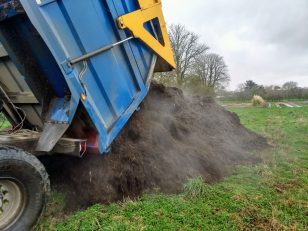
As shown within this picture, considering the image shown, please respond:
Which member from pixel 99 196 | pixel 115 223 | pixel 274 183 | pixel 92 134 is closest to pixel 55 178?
pixel 99 196

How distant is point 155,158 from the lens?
4.70m

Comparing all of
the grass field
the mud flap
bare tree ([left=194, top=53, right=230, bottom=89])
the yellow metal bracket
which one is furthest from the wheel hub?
bare tree ([left=194, top=53, right=230, bottom=89])

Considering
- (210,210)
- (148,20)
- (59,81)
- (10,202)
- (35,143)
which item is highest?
(148,20)

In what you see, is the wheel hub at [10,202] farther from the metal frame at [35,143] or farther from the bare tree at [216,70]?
the bare tree at [216,70]

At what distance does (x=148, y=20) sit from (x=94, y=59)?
1.33 metres

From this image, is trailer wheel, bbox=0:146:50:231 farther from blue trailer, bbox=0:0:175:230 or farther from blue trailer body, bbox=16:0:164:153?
blue trailer body, bbox=16:0:164:153

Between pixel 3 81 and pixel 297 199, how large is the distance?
4.11m

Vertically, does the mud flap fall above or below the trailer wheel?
above

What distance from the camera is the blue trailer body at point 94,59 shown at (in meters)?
3.28

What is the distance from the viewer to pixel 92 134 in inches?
149

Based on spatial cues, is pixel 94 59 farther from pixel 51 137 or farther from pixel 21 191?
pixel 21 191

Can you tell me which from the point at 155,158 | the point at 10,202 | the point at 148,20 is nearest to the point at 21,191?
the point at 10,202

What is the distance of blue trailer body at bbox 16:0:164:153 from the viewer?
3.28 meters

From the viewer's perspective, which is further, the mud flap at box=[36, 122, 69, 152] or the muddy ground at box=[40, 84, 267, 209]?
the muddy ground at box=[40, 84, 267, 209]
